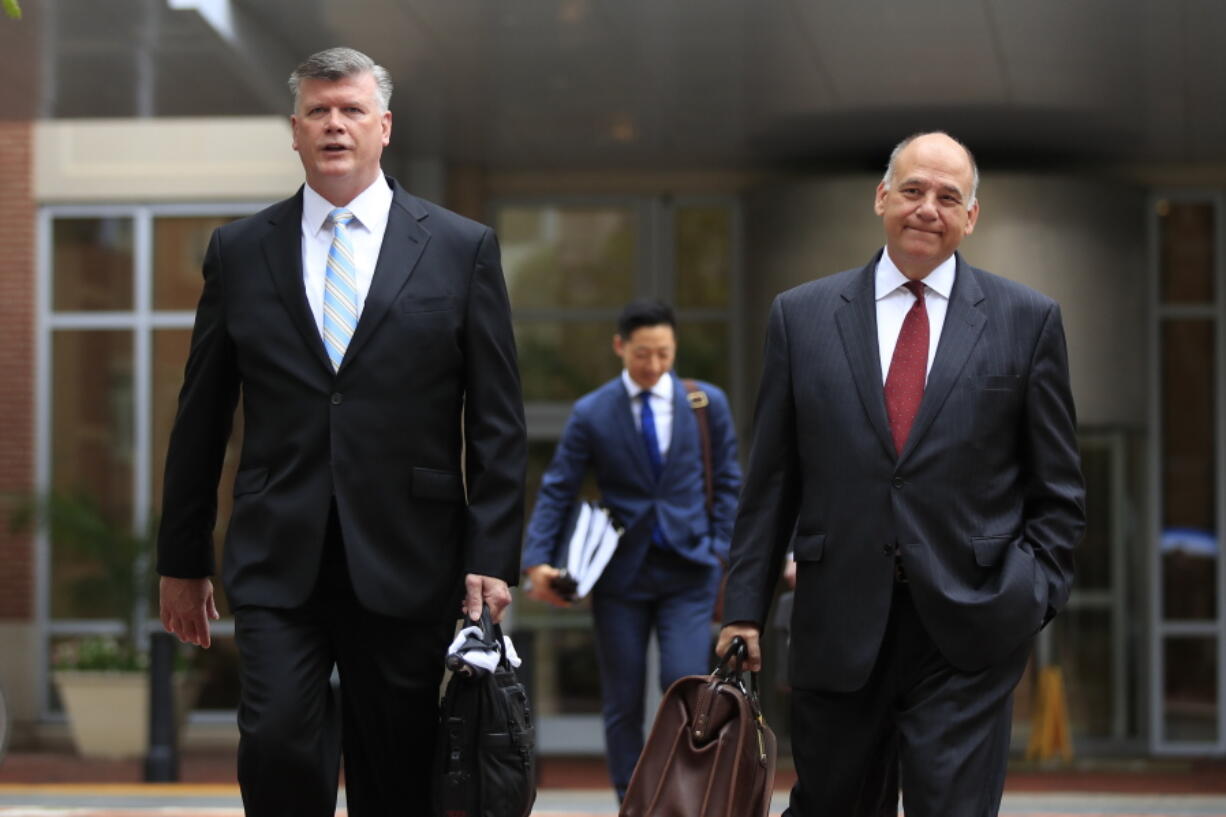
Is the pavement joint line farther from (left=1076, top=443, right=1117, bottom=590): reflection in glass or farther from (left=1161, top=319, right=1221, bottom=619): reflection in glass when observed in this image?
(left=1161, top=319, right=1221, bottom=619): reflection in glass

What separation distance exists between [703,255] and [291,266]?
9820mm

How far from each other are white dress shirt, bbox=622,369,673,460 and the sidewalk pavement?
170 centimetres

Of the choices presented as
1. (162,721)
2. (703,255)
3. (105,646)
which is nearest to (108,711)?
(105,646)

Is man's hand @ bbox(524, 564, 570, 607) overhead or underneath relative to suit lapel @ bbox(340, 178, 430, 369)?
underneath

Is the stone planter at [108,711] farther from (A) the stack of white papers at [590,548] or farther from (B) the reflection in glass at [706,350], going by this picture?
(A) the stack of white papers at [590,548]

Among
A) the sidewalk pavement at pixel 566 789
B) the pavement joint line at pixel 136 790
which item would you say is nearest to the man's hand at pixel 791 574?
the sidewalk pavement at pixel 566 789

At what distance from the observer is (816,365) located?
13.7 feet

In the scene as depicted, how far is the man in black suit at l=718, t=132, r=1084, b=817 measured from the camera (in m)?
3.95

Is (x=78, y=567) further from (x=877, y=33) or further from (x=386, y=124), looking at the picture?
(x=386, y=124)

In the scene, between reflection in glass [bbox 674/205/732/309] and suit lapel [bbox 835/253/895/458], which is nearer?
suit lapel [bbox 835/253/895/458]

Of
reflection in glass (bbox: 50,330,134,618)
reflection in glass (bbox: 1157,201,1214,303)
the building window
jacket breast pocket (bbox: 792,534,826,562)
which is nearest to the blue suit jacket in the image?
jacket breast pocket (bbox: 792,534,826,562)

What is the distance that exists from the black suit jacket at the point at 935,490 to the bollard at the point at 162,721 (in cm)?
714

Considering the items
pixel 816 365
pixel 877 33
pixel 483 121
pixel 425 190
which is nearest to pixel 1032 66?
pixel 877 33

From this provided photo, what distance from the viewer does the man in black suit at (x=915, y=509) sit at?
3.95m
